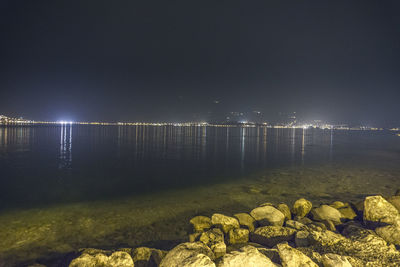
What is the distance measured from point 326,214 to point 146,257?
6.41 m

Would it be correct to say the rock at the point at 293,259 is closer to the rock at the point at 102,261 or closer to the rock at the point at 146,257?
the rock at the point at 146,257

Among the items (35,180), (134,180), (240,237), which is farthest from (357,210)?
(35,180)

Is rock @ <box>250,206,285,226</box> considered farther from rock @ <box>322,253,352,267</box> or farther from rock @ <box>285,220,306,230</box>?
rock @ <box>322,253,352,267</box>

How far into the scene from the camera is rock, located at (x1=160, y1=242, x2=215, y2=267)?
468 centimetres

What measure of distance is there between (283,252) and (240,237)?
1991 millimetres

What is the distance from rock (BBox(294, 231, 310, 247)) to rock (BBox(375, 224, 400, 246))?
2358 millimetres

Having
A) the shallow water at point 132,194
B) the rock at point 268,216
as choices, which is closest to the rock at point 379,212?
the rock at point 268,216

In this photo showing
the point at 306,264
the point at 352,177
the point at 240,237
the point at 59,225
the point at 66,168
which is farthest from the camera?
the point at 66,168

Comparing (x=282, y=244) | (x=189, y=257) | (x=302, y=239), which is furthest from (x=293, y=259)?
(x=189, y=257)

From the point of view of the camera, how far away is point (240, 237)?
22.9 feet

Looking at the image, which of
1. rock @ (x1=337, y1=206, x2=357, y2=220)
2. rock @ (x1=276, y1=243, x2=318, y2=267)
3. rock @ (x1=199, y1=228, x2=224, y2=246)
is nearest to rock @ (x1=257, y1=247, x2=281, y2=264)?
rock @ (x1=276, y1=243, x2=318, y2=267)

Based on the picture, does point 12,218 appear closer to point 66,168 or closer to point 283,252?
point 283,252

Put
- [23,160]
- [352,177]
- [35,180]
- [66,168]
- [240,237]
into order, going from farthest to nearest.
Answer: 1. [23,160]
2. [66,168]
3. [352,177]
4. [35,180]
5. [240,237]

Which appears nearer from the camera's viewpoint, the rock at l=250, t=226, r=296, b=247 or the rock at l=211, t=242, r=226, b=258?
the rock at l=211, t=242, r=226, b=258
